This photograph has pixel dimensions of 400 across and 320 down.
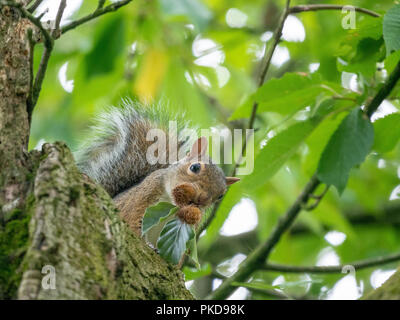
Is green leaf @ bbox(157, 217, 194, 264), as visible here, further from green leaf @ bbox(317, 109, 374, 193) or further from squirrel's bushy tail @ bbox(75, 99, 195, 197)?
squirrel's bushy tail @ bbox(75, 99, 195, 197)

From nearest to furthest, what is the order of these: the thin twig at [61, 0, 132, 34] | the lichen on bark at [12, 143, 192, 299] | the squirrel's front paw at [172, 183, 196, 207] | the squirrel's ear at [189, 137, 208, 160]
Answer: the lichen on bark at [12, 143, 192, 299] → the thin twig at [61, 0, 132, 34] → the squirrel's front paw at [172, 183, 196, 207] → the squirrel's ear at [189, 137, 208, 160]

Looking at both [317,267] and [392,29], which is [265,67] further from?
[317,267]

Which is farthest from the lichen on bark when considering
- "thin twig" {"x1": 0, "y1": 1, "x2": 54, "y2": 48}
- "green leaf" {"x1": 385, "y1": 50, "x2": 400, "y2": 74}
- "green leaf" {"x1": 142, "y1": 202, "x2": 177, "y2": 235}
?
"green leaf" {"x1": 385, "y1": 50, "x2": 400, "y2": 74}

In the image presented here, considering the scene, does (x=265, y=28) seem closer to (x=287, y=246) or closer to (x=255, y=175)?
(x=287, y=246)

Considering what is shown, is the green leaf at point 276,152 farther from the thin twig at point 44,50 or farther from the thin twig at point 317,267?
the thin twig at point 317,267

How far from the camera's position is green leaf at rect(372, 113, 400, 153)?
5.90 feet

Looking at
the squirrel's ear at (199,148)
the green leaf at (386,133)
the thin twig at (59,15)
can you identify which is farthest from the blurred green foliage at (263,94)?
the thin twig at (59,15)

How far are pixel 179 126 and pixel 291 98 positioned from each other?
1209 millimetres

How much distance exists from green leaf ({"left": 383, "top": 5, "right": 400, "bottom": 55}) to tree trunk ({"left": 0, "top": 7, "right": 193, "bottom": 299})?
810 mm

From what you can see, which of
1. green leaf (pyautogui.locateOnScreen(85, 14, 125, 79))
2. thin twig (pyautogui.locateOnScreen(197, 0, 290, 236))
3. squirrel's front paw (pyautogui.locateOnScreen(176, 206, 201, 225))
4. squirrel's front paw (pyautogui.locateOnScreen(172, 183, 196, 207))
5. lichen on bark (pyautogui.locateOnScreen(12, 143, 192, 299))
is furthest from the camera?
green leaf (pyautogui.locateOnScreen(85, 14, 125, 79))

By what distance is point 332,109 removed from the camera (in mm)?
1909

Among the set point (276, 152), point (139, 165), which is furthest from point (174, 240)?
point (139, 165)

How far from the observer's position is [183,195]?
2201mm

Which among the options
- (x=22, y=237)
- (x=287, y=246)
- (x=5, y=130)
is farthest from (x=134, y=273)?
(x=287, y=246)
